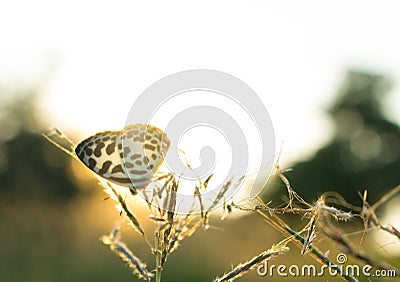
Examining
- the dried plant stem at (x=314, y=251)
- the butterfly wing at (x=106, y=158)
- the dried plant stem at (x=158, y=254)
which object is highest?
the butterfly wing at (x=106, y=158)

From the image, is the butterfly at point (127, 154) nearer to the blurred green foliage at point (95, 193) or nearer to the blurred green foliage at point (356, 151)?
the blurred green foliage at point (95, 193)

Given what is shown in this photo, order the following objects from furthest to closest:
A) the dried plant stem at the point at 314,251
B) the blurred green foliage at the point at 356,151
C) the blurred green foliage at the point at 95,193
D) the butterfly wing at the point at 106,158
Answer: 1. the blurred green foliage at the point at 356,151
2. the blurred green foliage at the point at 95,193
3. the butterfly wing at the point at 106,158
4. the dried plant stem at the point at 314,251

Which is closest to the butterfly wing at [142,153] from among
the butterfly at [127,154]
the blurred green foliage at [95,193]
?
the butterfly at [127,154]

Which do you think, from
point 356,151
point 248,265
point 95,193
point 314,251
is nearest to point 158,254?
Result: point 248,265

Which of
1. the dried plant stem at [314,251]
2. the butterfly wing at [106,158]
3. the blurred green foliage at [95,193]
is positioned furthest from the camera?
the blurred green foliage at [95,193]

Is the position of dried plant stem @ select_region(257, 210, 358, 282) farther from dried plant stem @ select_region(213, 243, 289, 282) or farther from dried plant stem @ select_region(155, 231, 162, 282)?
dried plant stem @ select_region(155, 231, 162, 282)

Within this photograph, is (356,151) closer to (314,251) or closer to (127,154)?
(127,154)

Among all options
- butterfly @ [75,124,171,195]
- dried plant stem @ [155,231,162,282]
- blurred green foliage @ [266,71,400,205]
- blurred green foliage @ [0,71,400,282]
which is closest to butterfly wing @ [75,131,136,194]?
butterfly @ [75,124,171,195]

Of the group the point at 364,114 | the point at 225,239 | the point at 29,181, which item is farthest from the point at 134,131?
the point at 364,114
